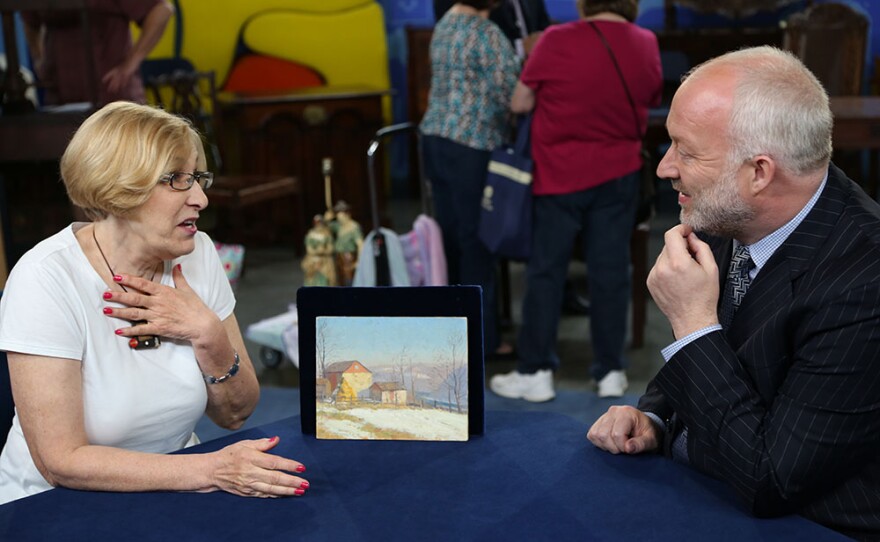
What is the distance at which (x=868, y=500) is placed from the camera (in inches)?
58.1

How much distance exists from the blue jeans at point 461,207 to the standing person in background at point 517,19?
50 centimetres

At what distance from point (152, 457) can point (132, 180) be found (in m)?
0.50

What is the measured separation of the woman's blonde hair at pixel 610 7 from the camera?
348 centimetres

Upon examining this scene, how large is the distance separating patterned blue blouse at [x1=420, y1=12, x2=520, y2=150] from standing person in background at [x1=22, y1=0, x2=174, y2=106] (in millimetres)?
1447

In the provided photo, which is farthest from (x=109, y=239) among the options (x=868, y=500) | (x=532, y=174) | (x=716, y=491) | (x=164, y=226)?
(x=532, y=174)

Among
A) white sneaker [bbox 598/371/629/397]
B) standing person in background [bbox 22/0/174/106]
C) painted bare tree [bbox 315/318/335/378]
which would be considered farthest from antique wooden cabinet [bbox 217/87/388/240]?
painted bare tree [bbox 315/318/335/378]

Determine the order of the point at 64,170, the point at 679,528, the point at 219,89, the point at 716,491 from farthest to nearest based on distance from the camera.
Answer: the point at 219,89, the point at 64,170, the point at 716,491, the point at 679,528

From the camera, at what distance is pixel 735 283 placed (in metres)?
1.71

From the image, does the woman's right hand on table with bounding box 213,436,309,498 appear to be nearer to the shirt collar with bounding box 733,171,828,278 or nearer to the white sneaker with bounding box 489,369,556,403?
the shirt collar with bounding box 733,171,828,278

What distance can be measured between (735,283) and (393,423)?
616 mm

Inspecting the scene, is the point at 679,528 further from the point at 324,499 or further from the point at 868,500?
the point at 324,499

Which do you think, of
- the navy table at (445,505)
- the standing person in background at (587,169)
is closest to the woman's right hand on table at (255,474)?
the navy table at (445,505)

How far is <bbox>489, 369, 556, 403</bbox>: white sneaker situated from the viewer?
386 cm

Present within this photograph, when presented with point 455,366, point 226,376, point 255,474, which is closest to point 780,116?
point 455,366
